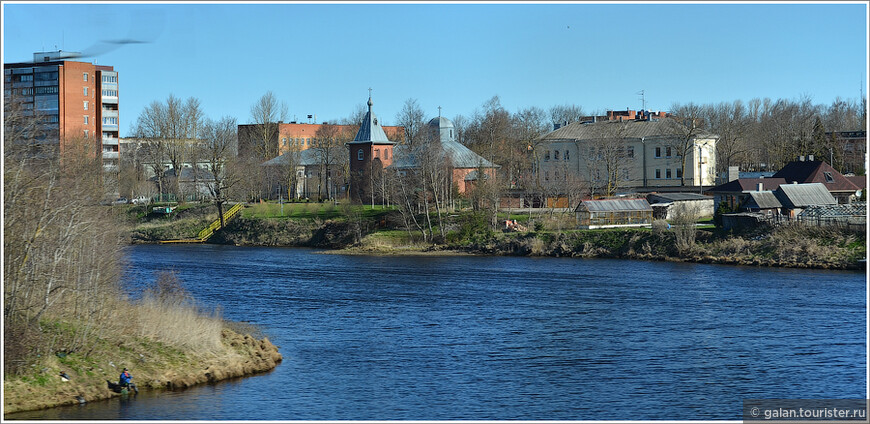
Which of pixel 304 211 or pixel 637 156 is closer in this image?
pixel 304 211

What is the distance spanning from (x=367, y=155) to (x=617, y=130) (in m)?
23.0

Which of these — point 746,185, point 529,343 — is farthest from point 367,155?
point 529,343

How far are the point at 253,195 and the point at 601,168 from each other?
32.8m

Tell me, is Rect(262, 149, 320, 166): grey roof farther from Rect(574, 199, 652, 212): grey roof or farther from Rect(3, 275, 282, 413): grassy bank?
Rect(3, 275, 282, 413): grassy bank

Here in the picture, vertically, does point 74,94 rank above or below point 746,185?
above

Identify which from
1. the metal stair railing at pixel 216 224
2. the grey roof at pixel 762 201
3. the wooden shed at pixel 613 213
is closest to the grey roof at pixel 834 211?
the grey roof at pixel 762 201

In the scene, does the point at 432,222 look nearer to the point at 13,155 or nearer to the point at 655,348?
the point at 655,348

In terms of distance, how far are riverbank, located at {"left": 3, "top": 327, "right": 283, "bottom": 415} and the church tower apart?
191 ft

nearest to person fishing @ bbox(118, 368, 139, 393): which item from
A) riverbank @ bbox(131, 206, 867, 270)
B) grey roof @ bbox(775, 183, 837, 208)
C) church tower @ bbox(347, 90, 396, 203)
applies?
riverbank @ bbox(131, 206, 867, 270)

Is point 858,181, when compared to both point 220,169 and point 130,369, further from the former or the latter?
point 130,369

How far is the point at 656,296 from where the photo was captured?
1640 inches

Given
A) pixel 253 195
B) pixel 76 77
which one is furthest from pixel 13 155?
pixel 76 77

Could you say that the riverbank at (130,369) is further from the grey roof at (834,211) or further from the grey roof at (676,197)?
the grey roof at (676,197)

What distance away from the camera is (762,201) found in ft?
202
